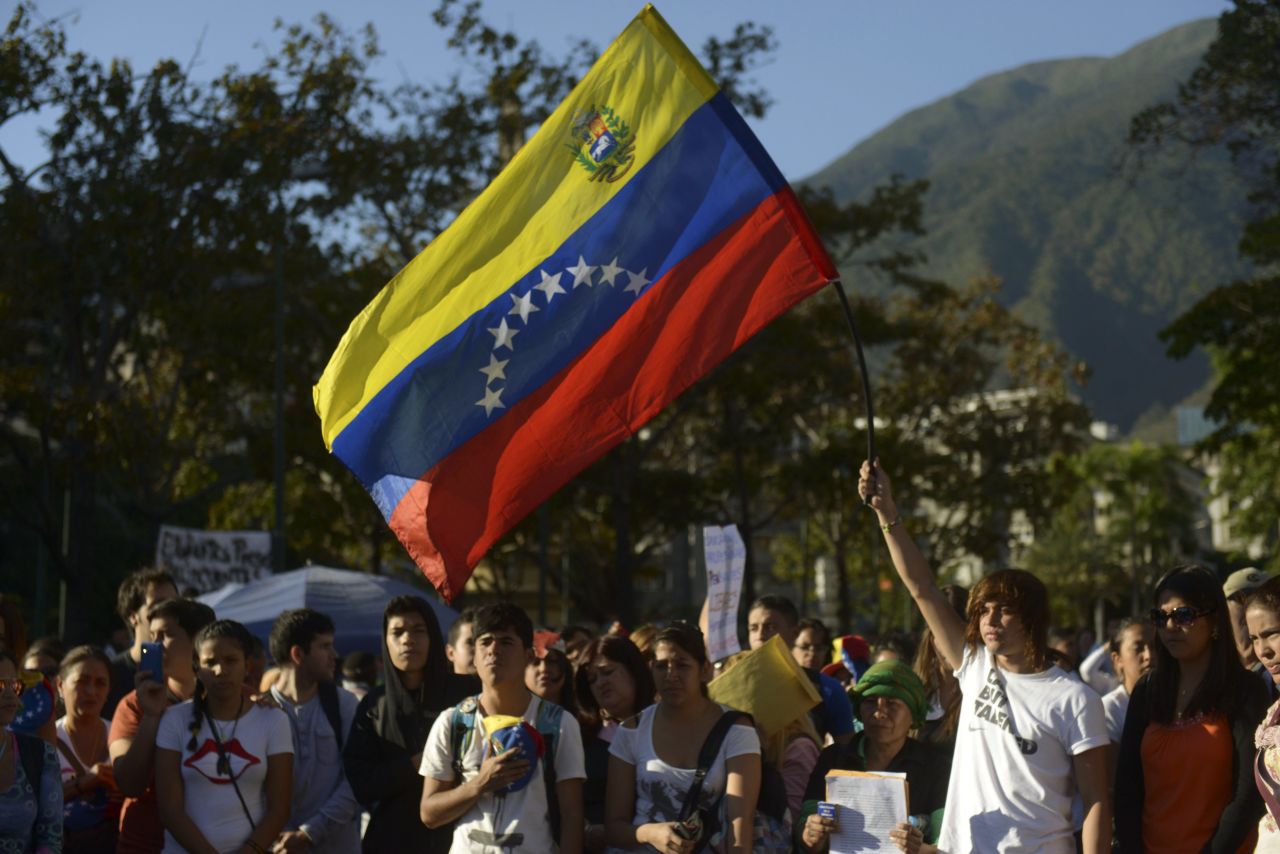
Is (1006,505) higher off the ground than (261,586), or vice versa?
(261,586)

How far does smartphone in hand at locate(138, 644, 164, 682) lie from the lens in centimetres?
724

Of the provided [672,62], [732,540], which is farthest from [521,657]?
[732,540]

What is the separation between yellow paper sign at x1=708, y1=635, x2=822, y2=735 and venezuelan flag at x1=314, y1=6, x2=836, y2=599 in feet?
3.56

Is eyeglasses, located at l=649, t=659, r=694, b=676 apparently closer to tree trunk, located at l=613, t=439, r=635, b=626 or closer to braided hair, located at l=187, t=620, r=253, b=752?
braided hair, located at l=187, t=620, r=253, b=752

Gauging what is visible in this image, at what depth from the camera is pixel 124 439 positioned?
22359mm

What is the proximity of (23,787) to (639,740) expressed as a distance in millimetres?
2216

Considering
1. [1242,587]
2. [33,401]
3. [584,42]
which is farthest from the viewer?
[584,42]

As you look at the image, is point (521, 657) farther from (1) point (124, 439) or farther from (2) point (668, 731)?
(1) point (124, 439)

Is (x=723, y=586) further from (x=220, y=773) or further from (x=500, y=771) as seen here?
(x=500, y=771)

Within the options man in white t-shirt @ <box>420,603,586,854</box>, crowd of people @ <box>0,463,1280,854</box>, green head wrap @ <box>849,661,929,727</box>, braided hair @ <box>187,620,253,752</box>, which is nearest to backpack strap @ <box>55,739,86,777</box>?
crowd of people @ <box>0,463,1280,854</box>

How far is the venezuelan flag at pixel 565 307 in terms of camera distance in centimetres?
734

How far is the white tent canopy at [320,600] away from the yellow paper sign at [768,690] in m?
9.50

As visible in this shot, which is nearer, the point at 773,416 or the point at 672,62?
the point at 672,62

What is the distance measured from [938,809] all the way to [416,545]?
244 centimetres
